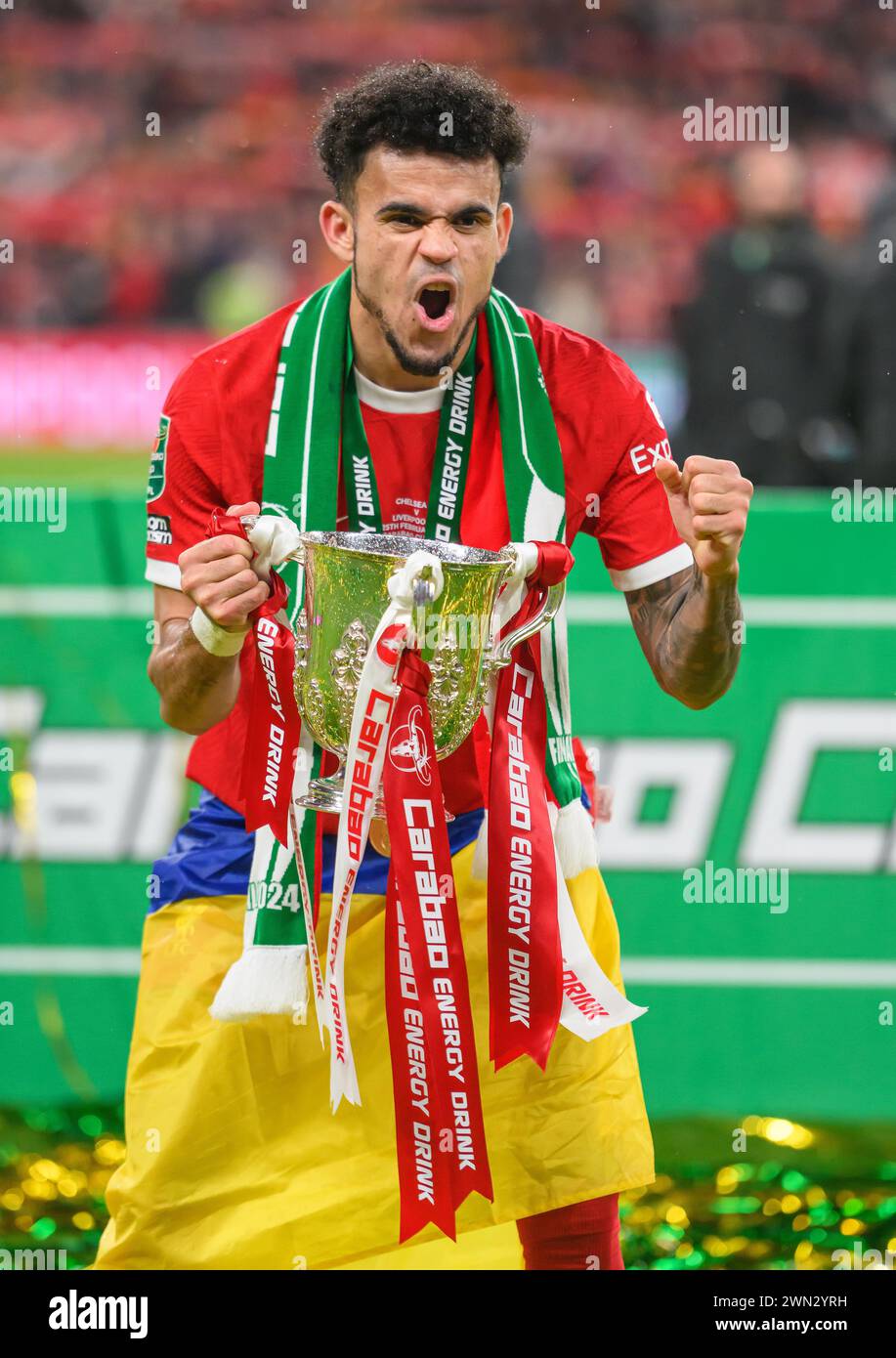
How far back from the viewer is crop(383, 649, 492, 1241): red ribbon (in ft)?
7.11

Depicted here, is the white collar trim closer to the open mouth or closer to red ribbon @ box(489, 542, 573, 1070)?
the open mouth

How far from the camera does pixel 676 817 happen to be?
383 cm

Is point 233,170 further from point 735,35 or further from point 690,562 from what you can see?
point 690,562

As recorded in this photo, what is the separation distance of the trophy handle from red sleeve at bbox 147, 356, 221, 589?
0.51m

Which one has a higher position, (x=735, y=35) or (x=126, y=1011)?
(x=735, y=35)

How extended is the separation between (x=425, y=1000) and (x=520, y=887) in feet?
0.63

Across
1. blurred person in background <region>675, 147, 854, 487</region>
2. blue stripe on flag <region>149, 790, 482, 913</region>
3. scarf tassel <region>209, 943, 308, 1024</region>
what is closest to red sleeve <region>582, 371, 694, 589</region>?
blue stripe on flag <region>149, 790, 482, 913</region>

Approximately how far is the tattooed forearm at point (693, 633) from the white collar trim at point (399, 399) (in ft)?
1.34

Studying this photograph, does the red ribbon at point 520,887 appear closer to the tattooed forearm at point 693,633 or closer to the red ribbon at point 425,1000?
the red ribbon at point 425,1000

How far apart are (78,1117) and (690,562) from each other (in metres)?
2.07

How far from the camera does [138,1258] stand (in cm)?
253

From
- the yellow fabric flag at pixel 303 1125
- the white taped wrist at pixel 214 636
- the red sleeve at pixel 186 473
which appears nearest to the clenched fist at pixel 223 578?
the white taped wrist at pixel 214 636

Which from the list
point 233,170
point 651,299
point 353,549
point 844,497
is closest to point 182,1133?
point 353,549

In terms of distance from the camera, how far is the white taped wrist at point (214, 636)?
2.20 meters
